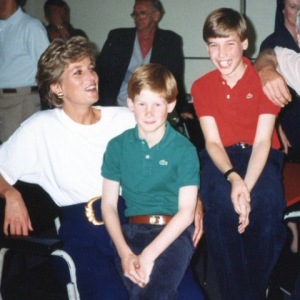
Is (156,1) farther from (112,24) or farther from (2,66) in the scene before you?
(2,66)

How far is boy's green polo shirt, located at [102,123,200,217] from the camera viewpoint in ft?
5.48

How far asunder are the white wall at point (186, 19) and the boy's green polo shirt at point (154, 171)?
10.6 ft

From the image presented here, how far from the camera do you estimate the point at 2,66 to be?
380 centimetres

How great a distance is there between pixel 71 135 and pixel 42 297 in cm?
71

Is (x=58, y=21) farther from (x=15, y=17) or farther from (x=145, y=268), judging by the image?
(x=145, y=268)

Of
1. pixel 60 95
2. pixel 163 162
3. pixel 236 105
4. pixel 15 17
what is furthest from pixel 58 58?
pixel 15 17

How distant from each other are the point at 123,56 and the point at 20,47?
1.01 m

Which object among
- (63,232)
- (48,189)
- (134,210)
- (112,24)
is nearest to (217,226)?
(134,210)

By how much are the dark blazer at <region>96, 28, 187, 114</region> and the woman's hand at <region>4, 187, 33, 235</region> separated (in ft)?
8.49

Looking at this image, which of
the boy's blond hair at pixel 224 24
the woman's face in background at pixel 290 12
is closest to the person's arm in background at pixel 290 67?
the boy's blond hair at pixel 224 24

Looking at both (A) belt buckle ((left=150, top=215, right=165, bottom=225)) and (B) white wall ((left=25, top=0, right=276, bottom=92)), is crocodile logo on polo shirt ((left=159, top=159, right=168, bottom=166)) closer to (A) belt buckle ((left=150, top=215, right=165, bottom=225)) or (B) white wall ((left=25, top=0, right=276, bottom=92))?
(A) belt buckle ((left=150, top=215, right=165, bottom=225))

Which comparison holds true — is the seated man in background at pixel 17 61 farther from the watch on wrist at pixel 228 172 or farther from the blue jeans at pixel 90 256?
the watch on wrist at pixel 228 172

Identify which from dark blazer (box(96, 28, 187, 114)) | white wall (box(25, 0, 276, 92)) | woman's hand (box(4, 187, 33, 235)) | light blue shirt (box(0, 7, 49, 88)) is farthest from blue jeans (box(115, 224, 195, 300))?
white wall (box(25, 0, 276, 92))

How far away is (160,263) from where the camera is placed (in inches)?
60.1
